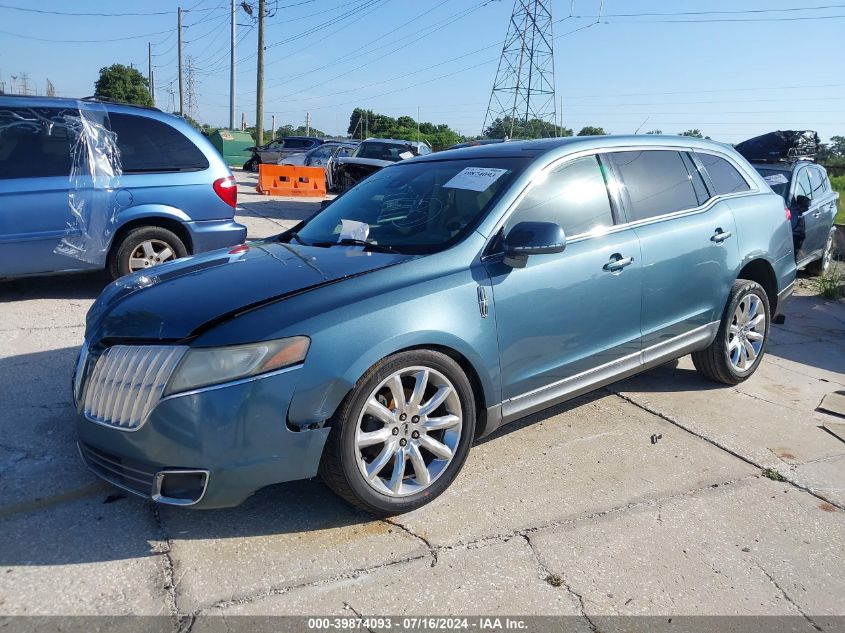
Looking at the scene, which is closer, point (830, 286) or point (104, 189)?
point (104, 189)

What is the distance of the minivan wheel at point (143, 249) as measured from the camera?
21.2 feet

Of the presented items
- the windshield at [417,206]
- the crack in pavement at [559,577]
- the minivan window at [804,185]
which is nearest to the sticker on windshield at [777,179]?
the minivan window at [804,185]

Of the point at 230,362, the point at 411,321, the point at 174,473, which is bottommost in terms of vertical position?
the point at 174,473

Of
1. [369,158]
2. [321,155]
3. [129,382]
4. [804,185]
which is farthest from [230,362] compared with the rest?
[321,155]

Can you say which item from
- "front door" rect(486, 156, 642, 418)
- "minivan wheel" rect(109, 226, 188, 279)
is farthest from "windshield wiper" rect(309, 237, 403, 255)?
"minivan wheel" rect(109, 226, 188, 279)

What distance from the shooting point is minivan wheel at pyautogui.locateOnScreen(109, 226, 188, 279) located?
6.45m

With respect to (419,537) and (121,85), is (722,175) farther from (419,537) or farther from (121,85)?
(121,85)

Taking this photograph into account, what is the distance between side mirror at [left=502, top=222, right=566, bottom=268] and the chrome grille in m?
1.57

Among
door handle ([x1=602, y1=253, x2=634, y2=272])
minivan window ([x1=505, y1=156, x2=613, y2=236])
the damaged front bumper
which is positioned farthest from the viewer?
door handle ([x1=602, y1=253, x2=634, y2=272])

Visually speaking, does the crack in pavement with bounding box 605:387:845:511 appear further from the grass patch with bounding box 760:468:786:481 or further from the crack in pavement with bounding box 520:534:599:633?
the crack in pavement with bounding box 520:534:599:633

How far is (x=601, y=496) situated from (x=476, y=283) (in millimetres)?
1220

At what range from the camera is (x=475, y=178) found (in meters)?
3.85

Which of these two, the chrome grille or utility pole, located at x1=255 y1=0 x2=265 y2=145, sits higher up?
utility pole, located at x1=255 y1=0 x2=265 y2=145

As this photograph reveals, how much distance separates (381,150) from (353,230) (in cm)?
1299
